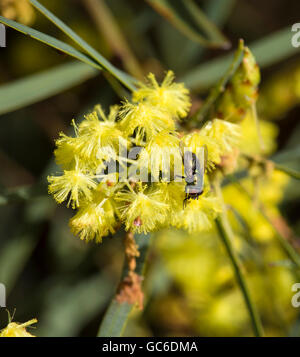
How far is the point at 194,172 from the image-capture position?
0.91m

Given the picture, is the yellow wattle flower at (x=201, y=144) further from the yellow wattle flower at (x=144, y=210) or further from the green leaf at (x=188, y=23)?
the green leaf at (x=188, y=23)

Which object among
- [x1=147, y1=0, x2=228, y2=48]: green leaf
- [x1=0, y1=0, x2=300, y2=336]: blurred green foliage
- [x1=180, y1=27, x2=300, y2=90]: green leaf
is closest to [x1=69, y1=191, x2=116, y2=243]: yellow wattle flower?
[x1=0, y1=0, x2=300, y2=336]: blurred green foliage

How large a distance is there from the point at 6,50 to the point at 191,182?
4.80ft

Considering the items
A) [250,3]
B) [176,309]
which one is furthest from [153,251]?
[250,3]

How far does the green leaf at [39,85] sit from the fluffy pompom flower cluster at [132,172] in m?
0.34

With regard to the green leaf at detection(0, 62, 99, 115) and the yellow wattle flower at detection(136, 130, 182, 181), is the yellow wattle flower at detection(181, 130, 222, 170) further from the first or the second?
the green leaf at detection(0, 62, 99, 115)

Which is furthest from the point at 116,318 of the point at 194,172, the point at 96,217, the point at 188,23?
the point at 188,23

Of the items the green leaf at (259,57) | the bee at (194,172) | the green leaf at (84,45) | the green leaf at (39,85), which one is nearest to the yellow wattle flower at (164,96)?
the green leaf at (84,45)

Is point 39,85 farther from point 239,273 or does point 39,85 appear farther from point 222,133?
point 239,273

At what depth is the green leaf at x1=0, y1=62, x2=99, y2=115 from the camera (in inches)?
48.1

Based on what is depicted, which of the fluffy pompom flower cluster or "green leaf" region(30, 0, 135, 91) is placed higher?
"green leaf" region(30, 0, 135, 91)

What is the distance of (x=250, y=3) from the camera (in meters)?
2.26

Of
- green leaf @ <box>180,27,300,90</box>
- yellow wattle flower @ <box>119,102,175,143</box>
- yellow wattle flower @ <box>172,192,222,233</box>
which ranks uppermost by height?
green leaf @ <box>180,27,300,90</box>

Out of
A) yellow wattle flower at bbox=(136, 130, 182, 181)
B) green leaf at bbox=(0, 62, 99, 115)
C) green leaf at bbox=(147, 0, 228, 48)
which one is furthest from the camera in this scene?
green leaf at bbox=(147, 0, 228, 48)
